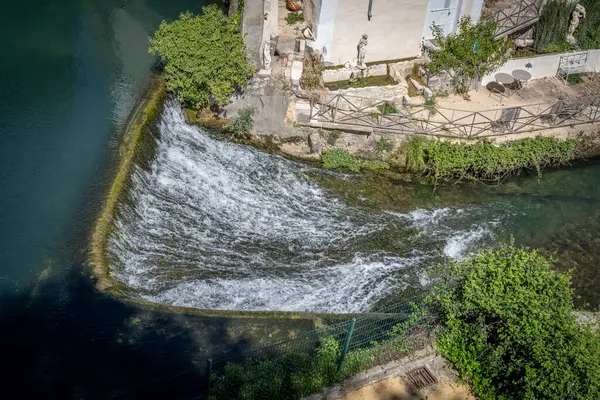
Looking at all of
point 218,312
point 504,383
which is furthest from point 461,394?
point 218,312

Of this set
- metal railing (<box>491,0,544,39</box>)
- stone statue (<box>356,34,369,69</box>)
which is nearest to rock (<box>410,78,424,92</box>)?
stone statue (<box>356,34,369,69</box>)

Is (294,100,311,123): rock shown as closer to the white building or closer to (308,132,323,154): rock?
(308,132,323,154): rock

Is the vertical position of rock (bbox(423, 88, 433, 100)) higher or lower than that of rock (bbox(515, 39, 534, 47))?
lower

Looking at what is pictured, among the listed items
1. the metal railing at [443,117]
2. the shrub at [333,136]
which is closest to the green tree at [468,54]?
the metal railing at [443,117]

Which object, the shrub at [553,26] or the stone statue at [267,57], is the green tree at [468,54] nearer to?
the shrub at [553,26]

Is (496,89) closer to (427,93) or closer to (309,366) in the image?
(427,93)

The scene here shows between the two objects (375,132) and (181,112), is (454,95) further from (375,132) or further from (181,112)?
(181,112)

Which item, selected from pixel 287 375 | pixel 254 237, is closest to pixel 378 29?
pixel 254 237
